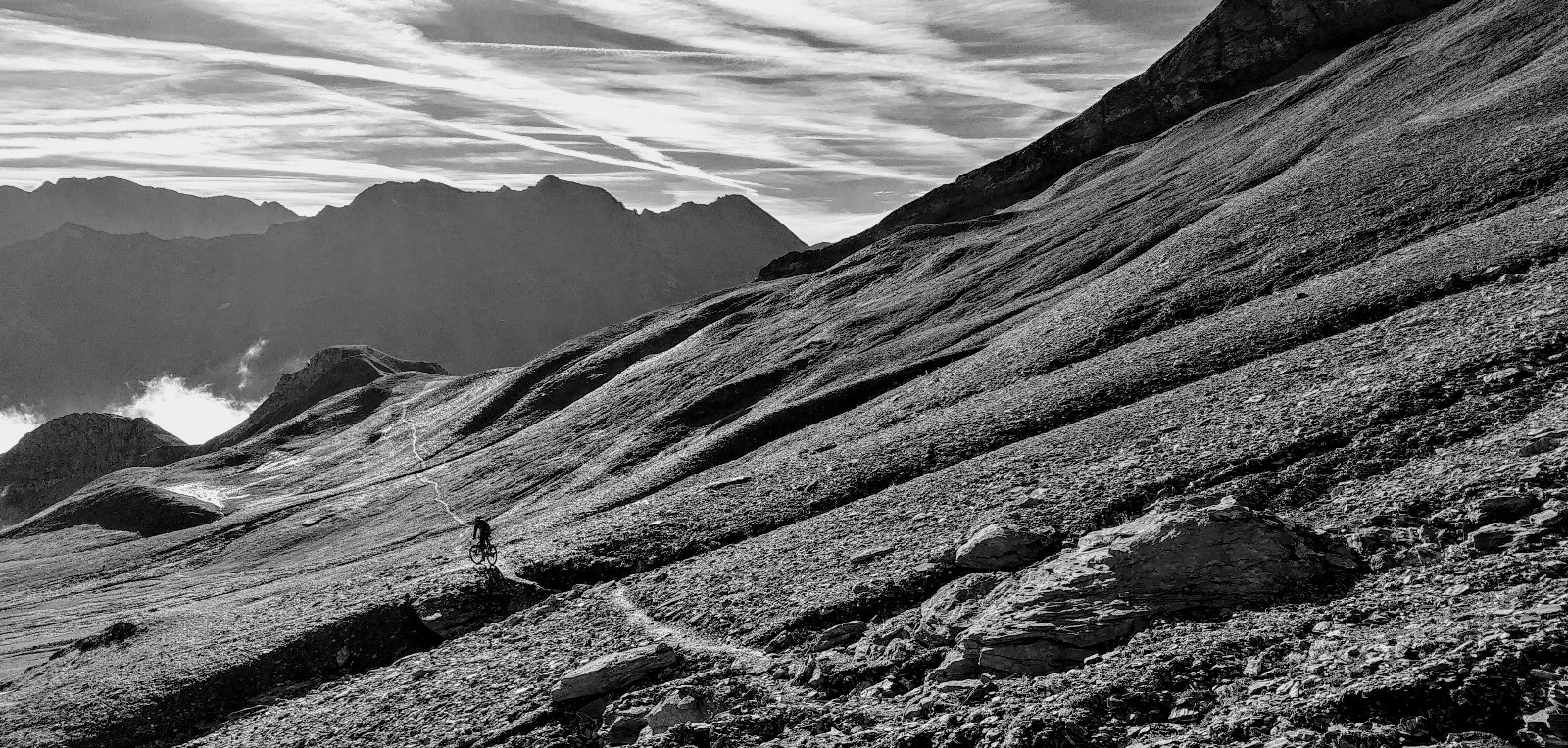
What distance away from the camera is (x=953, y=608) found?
818 inches

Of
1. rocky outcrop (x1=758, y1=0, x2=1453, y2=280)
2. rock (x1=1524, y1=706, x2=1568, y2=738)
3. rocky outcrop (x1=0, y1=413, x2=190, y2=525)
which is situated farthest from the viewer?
rocky outcrop (x1=0, y1=413, x2=190, y2=525)

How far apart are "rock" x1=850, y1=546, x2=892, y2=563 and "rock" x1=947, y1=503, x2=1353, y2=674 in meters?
6.90

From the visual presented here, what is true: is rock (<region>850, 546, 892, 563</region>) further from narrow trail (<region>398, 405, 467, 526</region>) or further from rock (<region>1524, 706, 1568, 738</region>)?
narrow trail (<region>398, 405, 467, 526</region>)

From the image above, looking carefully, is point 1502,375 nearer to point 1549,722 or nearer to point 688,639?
point 1549,722

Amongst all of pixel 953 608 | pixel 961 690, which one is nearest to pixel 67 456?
pixel 953 608

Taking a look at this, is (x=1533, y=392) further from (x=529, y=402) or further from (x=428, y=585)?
(x=529, y=402)

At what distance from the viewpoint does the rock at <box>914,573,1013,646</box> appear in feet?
64.5

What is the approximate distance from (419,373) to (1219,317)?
15766 centimetres

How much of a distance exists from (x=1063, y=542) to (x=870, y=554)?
585 cm

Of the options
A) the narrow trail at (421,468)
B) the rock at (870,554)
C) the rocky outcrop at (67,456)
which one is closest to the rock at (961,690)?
the rock at (870,554)

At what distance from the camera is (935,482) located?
104ft

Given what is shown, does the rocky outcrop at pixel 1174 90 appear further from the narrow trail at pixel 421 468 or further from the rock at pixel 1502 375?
the rock at pixel 1502 375

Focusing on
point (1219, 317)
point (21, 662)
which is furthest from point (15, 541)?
point (1219, 317)

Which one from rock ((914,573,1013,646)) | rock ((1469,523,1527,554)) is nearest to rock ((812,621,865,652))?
rock ((914,573,1013,646))
